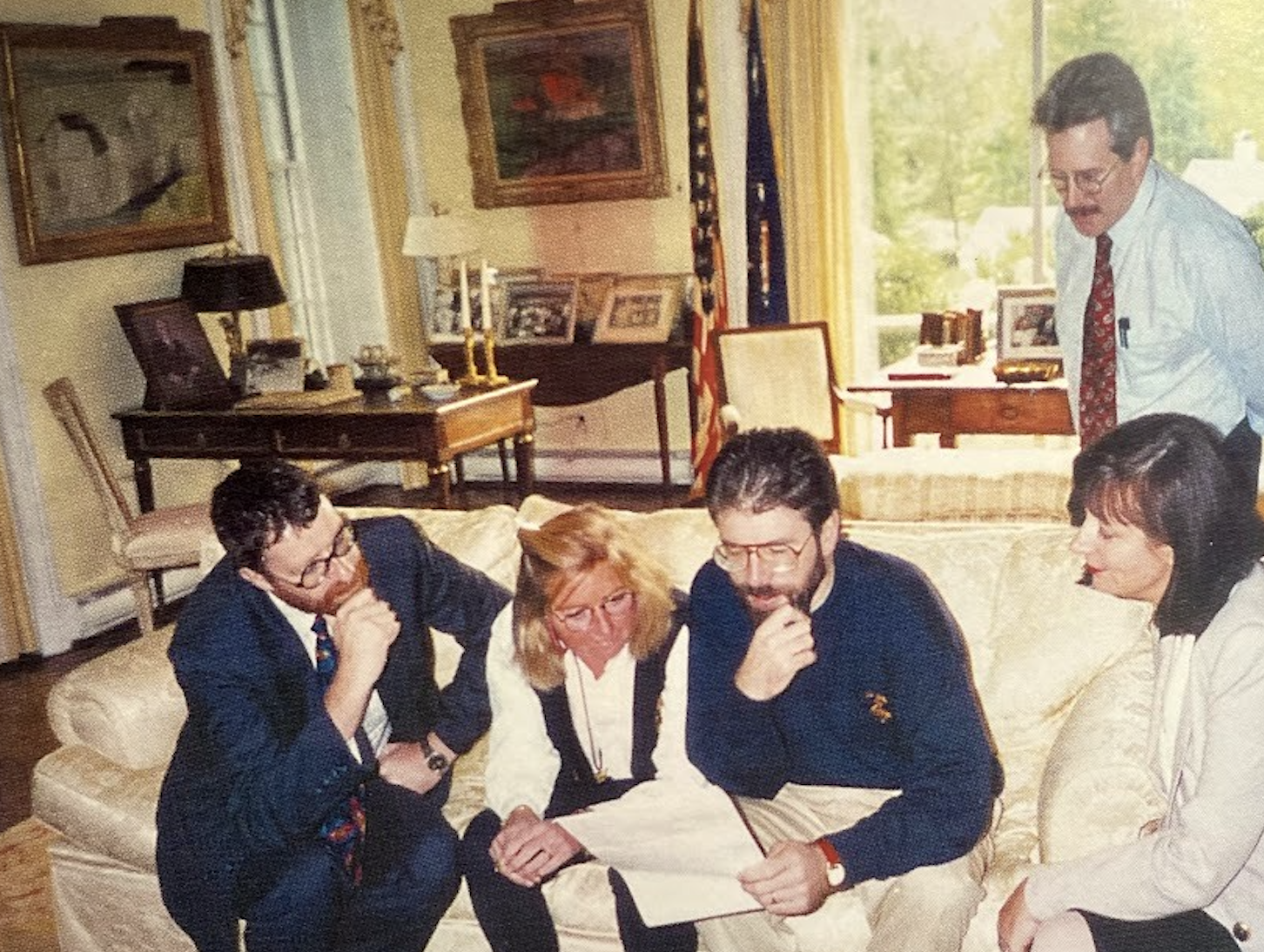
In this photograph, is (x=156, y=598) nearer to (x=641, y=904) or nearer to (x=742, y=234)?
(x=742, y=234)

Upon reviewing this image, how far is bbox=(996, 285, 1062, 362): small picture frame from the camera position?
518cm

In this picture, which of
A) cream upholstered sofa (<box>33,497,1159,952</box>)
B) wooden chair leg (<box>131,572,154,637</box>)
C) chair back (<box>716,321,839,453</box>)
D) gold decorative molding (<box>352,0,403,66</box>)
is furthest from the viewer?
gold decorative molding (<box>352,0,403,66</box>)

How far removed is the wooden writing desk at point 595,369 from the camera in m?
6.56

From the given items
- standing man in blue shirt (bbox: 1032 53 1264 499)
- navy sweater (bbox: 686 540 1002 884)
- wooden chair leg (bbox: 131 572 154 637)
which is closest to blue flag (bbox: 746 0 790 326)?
wooden chair leg (bbox: 131 572 154 637)

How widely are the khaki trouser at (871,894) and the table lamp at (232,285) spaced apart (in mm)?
4173

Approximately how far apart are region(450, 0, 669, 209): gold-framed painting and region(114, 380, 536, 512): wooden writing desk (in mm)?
1805

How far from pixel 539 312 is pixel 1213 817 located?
5550 mm

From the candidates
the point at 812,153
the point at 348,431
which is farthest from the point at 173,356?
the point at 812,153

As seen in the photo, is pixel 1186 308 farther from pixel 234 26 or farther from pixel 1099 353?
pixel 234 26

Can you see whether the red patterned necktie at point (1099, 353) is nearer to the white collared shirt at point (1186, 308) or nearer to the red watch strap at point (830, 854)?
the white collared shirt at point (1186, 308)

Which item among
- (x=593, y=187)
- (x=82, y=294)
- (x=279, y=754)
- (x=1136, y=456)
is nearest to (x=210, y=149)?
(x=82, y=294)

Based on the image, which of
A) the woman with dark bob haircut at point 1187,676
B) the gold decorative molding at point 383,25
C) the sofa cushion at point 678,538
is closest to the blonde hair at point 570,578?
the sofa cushion at point 678,538

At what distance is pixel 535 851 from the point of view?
228cm

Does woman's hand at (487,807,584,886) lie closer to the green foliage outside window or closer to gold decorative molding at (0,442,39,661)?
gold decorative molding at (0,442,39,661)
